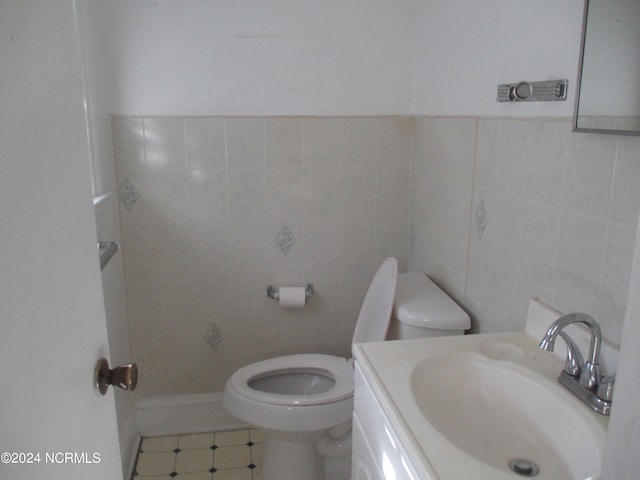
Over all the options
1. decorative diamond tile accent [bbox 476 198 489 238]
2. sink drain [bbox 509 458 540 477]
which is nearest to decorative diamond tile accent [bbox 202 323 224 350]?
decorative diamond tile accent [bbox 476 198 489 238]

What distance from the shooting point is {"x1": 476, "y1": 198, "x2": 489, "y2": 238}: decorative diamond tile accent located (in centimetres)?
164

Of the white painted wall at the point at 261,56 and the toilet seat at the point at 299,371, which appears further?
the white painted wall at the point at 261,56

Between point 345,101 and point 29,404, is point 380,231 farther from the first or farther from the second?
point 29,404

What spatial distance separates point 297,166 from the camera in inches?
87.4

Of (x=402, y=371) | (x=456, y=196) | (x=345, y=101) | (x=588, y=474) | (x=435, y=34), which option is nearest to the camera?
(x=588, y=474)

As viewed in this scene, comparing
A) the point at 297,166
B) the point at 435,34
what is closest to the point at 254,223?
the point at 297,166

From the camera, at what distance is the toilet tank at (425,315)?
5.54 ft

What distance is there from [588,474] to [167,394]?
187cm

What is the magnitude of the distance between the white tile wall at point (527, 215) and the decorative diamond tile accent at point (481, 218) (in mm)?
10

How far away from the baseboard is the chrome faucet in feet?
5.49

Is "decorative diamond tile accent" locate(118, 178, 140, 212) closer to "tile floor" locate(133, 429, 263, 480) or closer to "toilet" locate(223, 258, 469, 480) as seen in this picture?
"toilet" locate(223, 258, 469, 480)

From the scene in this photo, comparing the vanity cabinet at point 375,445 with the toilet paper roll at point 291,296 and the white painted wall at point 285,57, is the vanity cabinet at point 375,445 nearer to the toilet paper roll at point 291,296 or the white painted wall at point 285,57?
the toilet paper roll at point 291,296

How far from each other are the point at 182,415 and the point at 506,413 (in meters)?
1.64

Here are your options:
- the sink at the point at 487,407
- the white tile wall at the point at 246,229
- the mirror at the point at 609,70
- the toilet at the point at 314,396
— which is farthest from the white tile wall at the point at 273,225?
the mirror at the point at 609,70
